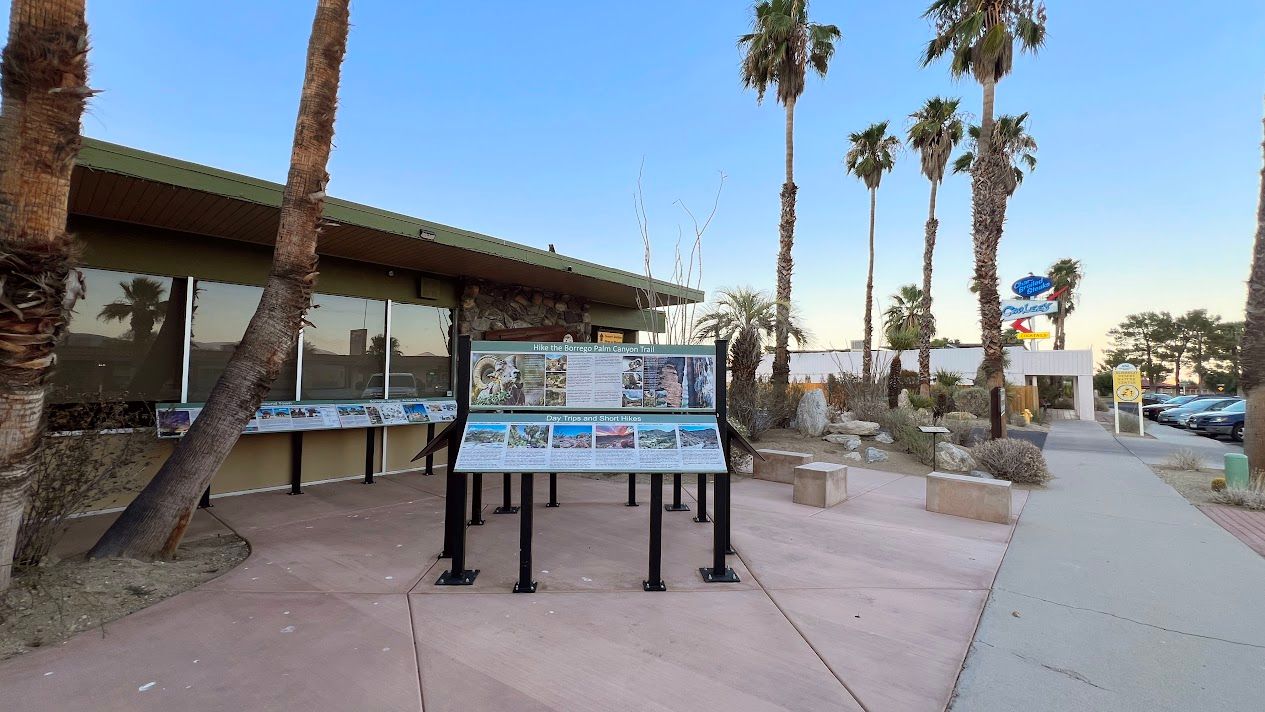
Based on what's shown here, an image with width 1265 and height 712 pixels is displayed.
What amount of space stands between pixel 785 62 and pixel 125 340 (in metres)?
16.2

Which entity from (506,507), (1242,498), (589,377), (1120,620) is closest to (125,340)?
(506,507)

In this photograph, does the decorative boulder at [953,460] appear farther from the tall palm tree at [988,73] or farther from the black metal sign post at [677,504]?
the black metal sign post at [677,504]

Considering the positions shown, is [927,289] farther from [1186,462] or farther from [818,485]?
[818,485]

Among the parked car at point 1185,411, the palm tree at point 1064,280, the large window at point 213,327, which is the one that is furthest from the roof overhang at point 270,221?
the palm tree at point 1064,280

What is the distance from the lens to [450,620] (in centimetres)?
346

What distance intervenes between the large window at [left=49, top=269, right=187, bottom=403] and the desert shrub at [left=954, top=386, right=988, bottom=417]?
23.3 meters

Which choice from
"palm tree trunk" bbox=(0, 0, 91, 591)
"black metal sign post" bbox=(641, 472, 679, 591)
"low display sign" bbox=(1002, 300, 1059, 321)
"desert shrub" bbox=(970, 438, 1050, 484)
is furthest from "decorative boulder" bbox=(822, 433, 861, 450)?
"low display sign" bbox=(1002, 300, 1059, 321)

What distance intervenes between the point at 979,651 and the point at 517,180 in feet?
39.3

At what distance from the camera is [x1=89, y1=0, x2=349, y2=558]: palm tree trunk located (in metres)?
4.15

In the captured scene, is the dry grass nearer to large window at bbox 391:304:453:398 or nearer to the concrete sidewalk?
the concrete sidewalk

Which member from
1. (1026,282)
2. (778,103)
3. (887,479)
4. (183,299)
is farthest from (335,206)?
(1026,282)

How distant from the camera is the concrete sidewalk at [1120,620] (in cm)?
277

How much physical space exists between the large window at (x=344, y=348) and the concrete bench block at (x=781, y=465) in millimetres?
6116

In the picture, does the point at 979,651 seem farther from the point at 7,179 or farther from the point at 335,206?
the point at 335,206
